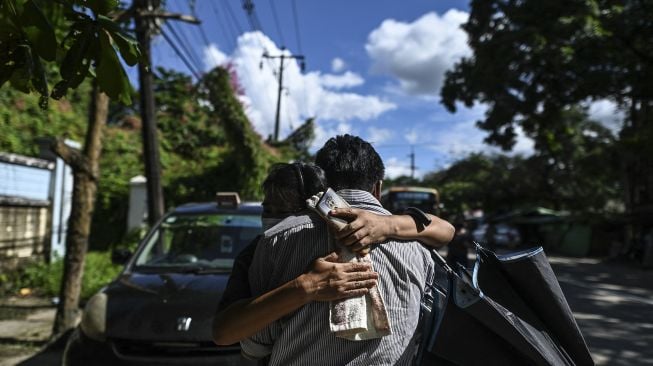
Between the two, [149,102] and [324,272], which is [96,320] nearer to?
[324,272]

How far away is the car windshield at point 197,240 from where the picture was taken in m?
5.00

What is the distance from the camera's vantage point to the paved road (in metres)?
5.98

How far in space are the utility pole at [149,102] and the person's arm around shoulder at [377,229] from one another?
7.26 metres

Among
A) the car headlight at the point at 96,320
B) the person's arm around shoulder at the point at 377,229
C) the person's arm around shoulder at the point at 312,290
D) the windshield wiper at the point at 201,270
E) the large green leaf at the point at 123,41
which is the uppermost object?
the large green leaf at the point at 123,41

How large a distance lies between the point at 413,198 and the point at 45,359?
19.0 metres

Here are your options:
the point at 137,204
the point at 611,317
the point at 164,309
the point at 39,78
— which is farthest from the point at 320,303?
the point at 137,204

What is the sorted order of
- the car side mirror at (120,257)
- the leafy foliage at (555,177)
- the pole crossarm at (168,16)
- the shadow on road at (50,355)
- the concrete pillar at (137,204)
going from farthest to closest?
the leafy foliage at (555,177)
the concrete pillar at (137,204)
the pole crossarm at (168,16)
the shadow on road at (50,355)
the car side mirror at (120,257)

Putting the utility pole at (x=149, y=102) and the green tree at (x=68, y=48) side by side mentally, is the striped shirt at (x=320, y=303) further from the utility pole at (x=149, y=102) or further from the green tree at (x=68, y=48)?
the utility pole at (x=149, y=102)

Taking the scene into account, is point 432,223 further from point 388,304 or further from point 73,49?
point 73,49

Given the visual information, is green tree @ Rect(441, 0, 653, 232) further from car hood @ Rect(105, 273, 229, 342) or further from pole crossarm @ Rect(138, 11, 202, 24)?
car hood @ Rect(105, 273, 229, 342)

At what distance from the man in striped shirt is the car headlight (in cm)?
244

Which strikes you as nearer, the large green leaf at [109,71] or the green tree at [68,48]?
the green tree at [68,48]

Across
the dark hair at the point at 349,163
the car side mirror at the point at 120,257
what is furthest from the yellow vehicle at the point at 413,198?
the dark hair at the point at 349,163

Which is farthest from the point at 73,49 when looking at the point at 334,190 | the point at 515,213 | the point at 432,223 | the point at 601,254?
the point at 515,213
